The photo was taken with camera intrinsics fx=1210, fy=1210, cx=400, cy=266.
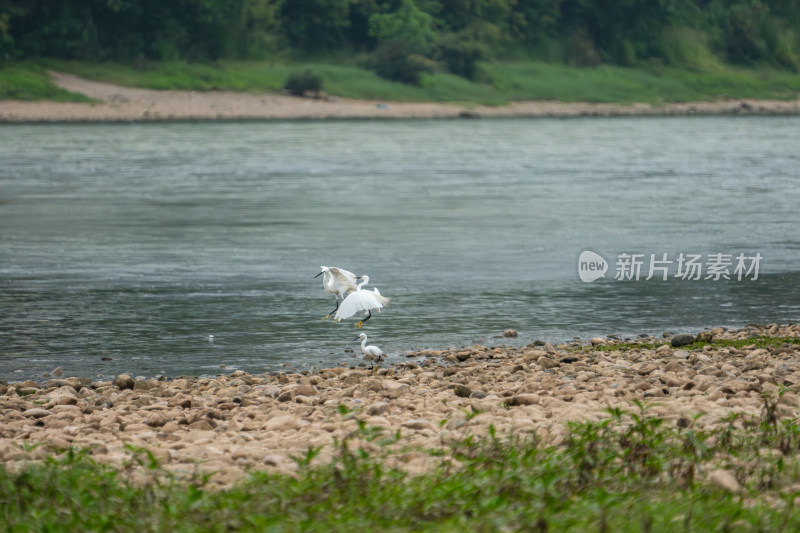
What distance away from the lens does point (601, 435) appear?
735 centimetres

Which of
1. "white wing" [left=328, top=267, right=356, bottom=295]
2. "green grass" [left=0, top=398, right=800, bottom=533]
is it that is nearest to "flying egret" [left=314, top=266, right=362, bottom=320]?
"white wing" [left=328, top=267, right=356, bottom=295]

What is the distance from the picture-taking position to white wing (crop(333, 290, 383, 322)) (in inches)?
516

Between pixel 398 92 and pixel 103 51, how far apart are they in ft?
60.7

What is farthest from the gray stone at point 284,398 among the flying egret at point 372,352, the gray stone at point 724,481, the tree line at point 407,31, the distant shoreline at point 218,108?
the tree line at point 407,31

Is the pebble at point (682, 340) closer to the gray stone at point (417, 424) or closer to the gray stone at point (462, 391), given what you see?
the gray stone at point (462, 391)

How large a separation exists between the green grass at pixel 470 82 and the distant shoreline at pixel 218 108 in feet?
3.38

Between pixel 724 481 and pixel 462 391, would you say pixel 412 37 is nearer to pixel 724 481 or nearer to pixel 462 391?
pixel 462 391

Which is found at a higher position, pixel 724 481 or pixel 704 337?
pixel 724 481

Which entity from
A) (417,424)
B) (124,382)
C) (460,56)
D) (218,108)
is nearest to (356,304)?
(124,382)

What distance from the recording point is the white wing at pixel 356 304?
43.0 ft

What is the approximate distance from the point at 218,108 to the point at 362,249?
51628 mm

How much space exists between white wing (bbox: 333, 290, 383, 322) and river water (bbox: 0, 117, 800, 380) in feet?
1.05

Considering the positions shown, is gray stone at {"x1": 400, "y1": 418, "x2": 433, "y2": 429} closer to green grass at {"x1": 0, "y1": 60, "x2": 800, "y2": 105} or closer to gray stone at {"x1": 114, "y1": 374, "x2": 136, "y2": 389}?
gray stone at {"x1": 114, "y1": 374, "x2": 136, "y2": 389}

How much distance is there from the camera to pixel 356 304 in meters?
13.1
